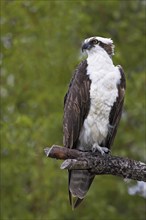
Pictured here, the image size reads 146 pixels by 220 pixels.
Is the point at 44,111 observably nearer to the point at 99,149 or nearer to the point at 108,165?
the point at 99,149

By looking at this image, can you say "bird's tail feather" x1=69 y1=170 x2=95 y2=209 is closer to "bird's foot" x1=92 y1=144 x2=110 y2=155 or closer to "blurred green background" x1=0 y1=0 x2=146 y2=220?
"bird's foot" x1=92 y1=144 x2=110 y2=155

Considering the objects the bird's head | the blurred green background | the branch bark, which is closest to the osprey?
the bird's head

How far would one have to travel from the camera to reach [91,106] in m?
7.12

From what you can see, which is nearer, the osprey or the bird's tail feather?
the osprey

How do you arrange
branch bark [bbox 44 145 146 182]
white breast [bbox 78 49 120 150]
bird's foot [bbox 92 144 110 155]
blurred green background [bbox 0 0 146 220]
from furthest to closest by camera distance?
blurred green background [bbox 0 0 146 220] → bird's foot [bbox 92 144 110 155] → white breast [bbox 78 49 120 150] → branch bark [bbox 44 145 146 182]

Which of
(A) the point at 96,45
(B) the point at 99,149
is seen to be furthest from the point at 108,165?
(A) the point at 96,45

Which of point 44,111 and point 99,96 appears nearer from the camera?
point 99,96

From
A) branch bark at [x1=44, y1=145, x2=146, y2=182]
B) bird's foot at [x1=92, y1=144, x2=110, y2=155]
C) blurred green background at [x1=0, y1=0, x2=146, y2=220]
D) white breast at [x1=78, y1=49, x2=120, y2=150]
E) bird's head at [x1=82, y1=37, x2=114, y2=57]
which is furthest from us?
blurred green background at [x1=0, y1=0, x2=146, y2=220]

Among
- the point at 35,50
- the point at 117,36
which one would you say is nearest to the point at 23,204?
the point at 35,50

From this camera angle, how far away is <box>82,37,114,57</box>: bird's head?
24.1ft

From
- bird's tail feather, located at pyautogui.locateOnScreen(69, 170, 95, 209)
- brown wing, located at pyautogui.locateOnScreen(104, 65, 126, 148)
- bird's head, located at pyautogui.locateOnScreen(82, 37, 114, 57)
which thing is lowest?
bird's tail feather, located at pyautogui.locateOnScreen(69, 170, 95, 209)

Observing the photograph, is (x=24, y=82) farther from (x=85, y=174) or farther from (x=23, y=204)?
(x=85, y=174)

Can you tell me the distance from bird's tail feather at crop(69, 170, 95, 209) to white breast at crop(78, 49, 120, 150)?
0.96 feet

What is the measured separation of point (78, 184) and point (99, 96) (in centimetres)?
84
